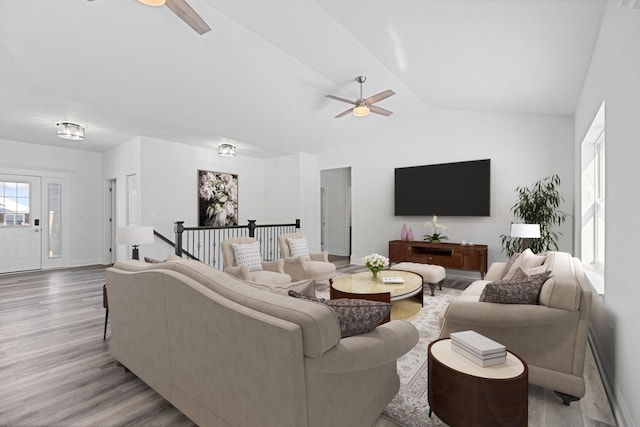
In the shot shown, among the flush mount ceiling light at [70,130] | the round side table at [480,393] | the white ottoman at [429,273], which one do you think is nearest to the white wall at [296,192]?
the white ottoman at [429,273]

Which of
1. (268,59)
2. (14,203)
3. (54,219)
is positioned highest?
(268,59)

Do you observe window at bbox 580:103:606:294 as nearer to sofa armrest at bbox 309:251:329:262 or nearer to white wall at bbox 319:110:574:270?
white wall at bbox 319:110:574:270

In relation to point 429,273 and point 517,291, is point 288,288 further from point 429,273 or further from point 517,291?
point 429,273

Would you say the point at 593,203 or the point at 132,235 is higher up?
the point at 593,203

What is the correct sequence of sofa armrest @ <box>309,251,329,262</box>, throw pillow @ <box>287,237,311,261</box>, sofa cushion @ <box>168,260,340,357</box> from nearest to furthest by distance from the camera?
sofa cushion @ <box>168,260,340,357</box> → throw pillow @ <box>287,237,311,261</box> → sofa armrest @ <box>309,251,329,262</box>

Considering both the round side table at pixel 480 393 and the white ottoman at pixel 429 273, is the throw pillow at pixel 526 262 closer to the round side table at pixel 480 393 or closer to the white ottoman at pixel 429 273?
the white ottoman at pixel 429 273

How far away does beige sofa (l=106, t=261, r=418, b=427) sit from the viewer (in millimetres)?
1328

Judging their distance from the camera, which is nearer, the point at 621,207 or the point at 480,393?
the point at 480,393

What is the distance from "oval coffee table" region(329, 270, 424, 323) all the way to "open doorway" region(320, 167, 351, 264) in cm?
517

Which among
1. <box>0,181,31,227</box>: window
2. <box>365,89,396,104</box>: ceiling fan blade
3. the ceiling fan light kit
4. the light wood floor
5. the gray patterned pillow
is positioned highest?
<box>365,89,396,104</box>: ceiling fan blade

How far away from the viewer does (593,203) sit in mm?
3805

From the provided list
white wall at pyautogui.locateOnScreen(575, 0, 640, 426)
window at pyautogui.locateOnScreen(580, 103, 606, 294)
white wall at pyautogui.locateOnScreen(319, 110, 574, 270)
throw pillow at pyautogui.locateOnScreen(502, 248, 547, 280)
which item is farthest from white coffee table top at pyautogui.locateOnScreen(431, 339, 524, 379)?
white wall at pyautogui.locateOnScreen(319, 110, 574, 270)

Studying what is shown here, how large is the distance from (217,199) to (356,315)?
21.6 feet

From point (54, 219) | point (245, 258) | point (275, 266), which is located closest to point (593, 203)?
point (275, 266)
